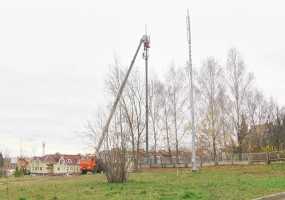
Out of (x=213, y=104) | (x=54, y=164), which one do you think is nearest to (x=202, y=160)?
(x=213, y=104)

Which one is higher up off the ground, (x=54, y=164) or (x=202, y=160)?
(x=202, y=160)

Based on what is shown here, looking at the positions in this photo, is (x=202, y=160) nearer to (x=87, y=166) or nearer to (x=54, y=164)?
(x=87, y=166)

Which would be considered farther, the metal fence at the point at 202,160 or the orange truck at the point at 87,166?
the orange truck at the point at 87,166

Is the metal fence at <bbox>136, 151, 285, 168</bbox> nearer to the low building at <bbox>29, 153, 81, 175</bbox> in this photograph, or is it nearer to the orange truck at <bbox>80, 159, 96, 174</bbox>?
the orange truck at <bbox>80, 159, 96, 174</bbox>

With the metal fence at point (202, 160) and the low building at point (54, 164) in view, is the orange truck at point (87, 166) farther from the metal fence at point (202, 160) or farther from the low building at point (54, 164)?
the low building at point (54, 164)

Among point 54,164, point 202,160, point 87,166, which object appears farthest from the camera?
point 54,164

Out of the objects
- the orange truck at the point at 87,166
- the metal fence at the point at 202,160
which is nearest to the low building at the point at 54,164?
the metal fence at the point at 202,160

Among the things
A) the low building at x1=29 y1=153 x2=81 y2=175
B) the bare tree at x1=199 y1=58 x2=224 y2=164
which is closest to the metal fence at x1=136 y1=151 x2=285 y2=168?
the bare tree at x1=199 y1=58 x2=224 y2=164

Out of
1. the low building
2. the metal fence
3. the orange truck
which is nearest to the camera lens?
the metal fence

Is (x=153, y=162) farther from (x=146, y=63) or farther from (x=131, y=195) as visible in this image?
(x=131, y=195)

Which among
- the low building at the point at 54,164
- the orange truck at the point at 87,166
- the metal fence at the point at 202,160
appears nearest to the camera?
the metal fence at the point at 202,160

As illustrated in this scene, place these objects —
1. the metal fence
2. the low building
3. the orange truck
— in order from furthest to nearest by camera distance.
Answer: the low building
the orange truck
the metal fence

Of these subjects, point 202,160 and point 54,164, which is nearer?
point 202,160

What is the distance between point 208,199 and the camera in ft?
46.2
